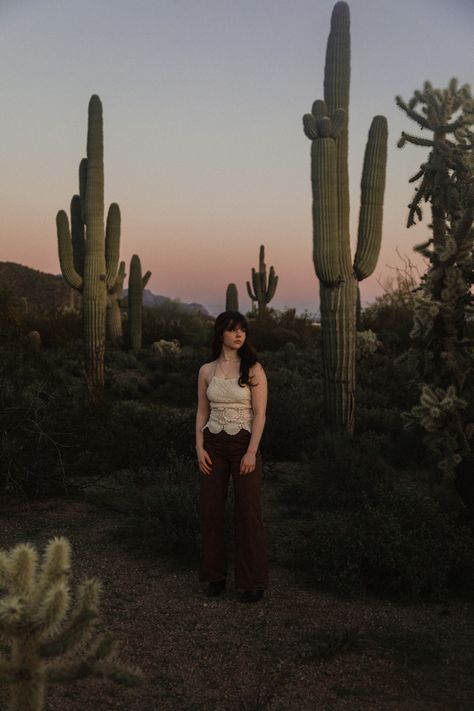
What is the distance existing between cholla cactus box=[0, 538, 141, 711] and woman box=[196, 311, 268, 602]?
2.24 m

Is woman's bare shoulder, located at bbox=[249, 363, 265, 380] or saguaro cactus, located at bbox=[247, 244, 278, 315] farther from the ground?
saguaro cactus, located at bbox=[247, 244, 278, 315]

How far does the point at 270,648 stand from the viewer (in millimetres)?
4738

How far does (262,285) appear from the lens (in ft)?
102

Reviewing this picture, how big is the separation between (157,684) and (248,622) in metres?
1.06

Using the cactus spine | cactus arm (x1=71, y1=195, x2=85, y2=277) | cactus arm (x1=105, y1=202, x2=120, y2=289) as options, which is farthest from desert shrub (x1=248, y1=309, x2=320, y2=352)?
cactus arm (x1=71, y1=195, x2=85, y2=277)

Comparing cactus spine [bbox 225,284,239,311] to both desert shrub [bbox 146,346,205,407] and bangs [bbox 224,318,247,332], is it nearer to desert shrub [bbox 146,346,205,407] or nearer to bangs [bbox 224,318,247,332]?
desert shrub [bbox 146,346,205,407]

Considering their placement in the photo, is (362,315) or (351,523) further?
(362,315)

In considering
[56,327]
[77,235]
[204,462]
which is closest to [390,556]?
[204,462]

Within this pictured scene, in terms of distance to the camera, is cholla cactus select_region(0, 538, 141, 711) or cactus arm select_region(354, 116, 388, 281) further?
cactus arm select_region(354, 116, 388, 281)

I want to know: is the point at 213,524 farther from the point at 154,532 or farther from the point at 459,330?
the point at 459,330

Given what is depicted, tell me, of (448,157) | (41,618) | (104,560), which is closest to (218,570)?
(104,560)

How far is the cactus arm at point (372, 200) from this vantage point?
11352 millimetres

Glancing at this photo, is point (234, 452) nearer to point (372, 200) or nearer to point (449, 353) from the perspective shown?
point (449, 353)

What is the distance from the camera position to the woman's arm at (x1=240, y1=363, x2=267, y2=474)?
17.9 feet
